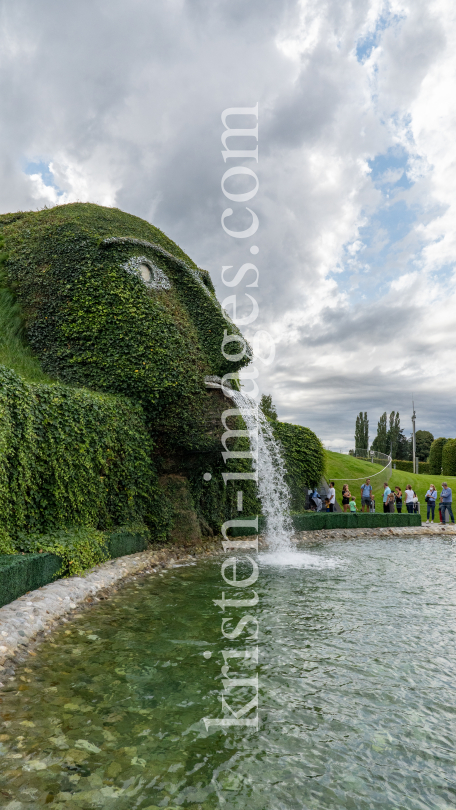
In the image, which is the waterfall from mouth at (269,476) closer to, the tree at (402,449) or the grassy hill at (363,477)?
the grassy hill at (363,477)

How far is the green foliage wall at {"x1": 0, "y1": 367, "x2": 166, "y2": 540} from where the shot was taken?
7.68m

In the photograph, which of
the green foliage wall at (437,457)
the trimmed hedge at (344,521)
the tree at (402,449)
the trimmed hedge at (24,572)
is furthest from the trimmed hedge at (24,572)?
the tree at (402,449)

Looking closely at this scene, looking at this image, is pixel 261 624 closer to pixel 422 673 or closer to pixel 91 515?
pixel 422 673

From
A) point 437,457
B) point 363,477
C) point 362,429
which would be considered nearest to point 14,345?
point 363,477

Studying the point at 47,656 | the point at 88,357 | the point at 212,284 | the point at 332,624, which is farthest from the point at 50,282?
the point at 332,624

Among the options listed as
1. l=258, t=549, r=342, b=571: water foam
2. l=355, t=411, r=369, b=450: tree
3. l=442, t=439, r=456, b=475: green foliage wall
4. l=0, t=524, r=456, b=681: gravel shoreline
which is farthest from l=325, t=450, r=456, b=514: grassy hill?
l=355, t=411, r=369, b=450: tree

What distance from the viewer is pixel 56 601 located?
21.3 feet

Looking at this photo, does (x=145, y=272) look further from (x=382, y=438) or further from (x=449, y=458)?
(x=382, y=438)

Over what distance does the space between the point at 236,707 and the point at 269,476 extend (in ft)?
40.1

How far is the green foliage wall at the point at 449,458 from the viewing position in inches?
1576

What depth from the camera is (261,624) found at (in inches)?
246

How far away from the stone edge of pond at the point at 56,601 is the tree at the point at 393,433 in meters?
64.3

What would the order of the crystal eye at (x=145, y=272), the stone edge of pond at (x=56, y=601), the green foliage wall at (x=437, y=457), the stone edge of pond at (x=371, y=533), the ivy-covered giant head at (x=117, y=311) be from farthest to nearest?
the green foliage wall at (x=437, y=457) → the stone edge of pond at (x=371, y=533) → the crystal eye at (x=145, y=272) → the ivy-covered giant head at (x=117, y=311) → the stone edge of pond at (x=56, y=601)

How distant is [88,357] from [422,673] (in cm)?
958
